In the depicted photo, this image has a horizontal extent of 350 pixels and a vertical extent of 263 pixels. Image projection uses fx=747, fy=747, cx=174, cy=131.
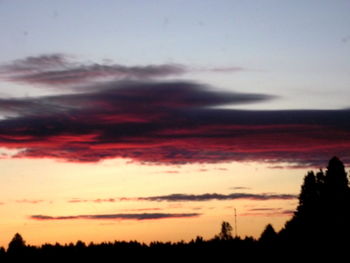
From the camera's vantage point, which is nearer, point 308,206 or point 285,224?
point 308,206

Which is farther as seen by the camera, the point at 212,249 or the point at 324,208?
the point at 324,208

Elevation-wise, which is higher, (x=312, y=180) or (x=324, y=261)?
(x=312, y=180)

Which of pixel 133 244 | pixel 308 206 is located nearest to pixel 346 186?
pixel 308 206

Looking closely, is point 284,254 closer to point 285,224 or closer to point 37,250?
point 37,250

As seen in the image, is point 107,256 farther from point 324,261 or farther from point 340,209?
point 340,209

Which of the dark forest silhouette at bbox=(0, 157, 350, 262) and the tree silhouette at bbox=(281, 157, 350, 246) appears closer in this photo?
the dark forest silhouette at bbox=(0, 157, 350, 262)

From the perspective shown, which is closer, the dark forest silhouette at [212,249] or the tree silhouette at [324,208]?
the dark forest silhouette at [212,249]

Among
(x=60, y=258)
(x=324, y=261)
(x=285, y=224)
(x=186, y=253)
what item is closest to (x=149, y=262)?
(x=186, y=253)

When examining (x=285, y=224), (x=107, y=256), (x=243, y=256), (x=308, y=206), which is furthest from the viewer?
(x=285, y=224)

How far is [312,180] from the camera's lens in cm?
11562

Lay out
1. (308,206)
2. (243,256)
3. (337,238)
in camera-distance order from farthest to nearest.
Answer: (308,206) < (337,238) < (243,256)

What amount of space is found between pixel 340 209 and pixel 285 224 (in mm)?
29123

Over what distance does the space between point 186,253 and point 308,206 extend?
4337cm

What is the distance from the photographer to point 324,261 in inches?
2817
